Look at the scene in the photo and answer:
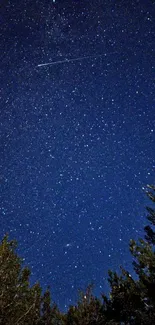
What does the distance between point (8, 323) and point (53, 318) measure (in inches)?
310

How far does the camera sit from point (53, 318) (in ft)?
51.9

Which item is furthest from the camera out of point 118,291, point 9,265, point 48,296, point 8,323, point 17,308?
point 48,296

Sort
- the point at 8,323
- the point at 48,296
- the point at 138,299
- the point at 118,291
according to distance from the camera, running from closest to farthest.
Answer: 1. the point at 8,323
2. the point at 138,299
3. the point at 118,291
4. the point at 48,296

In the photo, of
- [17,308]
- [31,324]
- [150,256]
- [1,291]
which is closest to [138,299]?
[150,256]

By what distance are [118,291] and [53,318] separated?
447 cm

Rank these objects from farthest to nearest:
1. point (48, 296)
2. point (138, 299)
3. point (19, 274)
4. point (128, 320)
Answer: point (48, 296) < point (128, 320) < point (138, 299) < point (19, 274)

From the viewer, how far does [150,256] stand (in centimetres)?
1215

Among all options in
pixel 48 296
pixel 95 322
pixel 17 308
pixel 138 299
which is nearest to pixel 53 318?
pixel 48 296

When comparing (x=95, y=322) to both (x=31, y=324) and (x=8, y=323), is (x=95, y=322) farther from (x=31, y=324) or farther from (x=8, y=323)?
(x=8, y=323)

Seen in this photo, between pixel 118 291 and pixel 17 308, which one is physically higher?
pixel 17 308

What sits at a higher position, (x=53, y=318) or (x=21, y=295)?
(x=21, y=295)

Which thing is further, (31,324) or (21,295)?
(31,324)

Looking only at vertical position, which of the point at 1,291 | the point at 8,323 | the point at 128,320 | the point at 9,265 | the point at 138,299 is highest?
the point at 9,265

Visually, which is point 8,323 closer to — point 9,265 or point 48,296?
point 9,265
